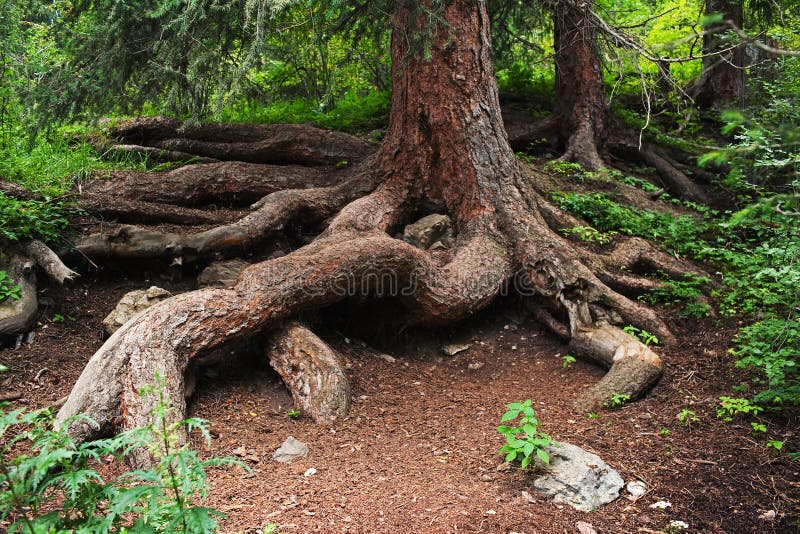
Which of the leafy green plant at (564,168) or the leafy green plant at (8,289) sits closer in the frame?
the leafy green plant at (8,289)

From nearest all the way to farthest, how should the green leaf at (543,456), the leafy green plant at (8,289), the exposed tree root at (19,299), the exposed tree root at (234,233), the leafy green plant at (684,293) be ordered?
the green leaf at (543,456)
the exposed tree root at (19,299)
the leafy green plant at (8,289)
the leafy green plant at (684,293)
the exposed tree root at (234,233)

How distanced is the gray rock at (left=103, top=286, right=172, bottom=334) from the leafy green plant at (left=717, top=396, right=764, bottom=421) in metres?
4.88

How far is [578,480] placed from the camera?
12.0 ft

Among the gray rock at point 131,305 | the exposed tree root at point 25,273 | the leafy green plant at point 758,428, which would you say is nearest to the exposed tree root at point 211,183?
the exposed tree root at point 25,273

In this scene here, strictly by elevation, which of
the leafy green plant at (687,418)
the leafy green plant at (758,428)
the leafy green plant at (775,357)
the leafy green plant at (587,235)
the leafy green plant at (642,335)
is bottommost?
the leafy green plant at (687,418)

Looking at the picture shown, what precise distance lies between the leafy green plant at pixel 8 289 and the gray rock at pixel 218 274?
157cm

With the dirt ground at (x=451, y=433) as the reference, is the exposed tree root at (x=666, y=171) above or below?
above

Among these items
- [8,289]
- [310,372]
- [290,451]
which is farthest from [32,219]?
[290,451]

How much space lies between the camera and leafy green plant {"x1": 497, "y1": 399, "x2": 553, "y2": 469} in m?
3.66

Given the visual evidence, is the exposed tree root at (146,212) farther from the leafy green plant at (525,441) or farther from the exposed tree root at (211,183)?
the leafy green plant at (525,441)

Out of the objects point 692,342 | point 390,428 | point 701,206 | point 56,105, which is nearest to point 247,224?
point 56,105

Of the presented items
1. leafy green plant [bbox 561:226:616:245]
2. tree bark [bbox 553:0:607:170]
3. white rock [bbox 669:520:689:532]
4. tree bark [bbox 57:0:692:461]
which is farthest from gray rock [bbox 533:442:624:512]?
tree bark [bbox 553:0:607:170]

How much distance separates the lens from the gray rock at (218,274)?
19.4 feet

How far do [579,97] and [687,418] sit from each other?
238 inches
